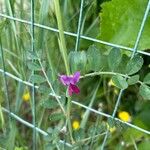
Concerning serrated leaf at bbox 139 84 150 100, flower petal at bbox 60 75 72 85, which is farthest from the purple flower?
serrated leaf at bbox 139 84 150 100

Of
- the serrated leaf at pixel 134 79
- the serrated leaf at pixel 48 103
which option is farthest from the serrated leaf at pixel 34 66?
the serrated leaf at pixel 134 79

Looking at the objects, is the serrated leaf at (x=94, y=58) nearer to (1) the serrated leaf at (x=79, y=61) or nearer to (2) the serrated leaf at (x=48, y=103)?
(1) the serrated leaf at (x=79, y=61)

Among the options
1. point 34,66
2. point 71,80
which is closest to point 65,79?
point 71,80

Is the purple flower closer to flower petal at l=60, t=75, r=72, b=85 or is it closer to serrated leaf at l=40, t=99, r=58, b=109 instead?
flower petal at l=60, t=75, r=72, b=85

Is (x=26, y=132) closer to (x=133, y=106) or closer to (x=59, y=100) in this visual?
(x=133, y=106)

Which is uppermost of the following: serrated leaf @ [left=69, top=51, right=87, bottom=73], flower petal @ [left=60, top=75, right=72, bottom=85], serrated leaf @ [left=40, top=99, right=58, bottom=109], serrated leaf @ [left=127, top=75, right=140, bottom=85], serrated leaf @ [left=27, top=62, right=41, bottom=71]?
serrated leaf @ [left=69, top=51, right=87, bottom=73]

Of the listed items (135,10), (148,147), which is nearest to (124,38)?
(135,10)
